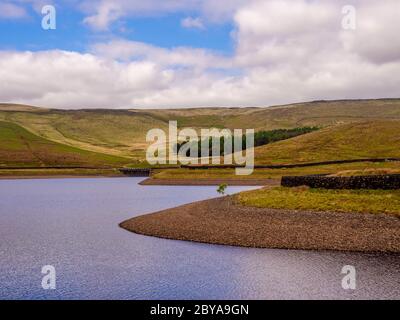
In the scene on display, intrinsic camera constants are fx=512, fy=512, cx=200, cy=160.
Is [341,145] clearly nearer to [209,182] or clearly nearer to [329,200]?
[209,182]

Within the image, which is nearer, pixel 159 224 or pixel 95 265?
pixel 95 265

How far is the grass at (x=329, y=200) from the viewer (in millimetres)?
49469

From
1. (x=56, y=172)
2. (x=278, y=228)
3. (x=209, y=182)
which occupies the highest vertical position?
(x=278, y=228)

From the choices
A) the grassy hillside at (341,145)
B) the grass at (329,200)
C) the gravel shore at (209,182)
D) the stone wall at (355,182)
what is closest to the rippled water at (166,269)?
the grass at (329,200)

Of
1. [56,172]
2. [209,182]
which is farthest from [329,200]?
[56,172]

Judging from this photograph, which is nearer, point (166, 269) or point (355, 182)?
point (166, 269)

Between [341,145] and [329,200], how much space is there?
103 m

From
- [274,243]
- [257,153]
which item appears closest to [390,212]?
[274,243]

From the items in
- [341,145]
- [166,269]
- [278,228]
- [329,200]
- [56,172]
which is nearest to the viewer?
[166,269]

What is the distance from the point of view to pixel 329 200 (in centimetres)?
5441

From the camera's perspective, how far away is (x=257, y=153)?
160m

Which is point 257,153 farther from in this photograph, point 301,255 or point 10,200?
point 301,255

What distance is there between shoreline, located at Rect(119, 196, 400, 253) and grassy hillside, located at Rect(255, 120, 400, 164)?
84.3 meters
